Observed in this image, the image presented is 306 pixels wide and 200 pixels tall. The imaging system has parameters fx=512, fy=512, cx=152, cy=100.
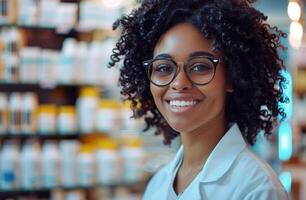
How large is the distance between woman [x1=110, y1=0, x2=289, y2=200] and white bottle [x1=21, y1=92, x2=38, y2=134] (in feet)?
6.82

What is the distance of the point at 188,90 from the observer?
1340mm

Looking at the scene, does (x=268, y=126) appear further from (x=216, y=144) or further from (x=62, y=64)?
(x=62, y=64)

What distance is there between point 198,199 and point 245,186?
0.13 m

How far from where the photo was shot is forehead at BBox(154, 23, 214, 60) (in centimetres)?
135

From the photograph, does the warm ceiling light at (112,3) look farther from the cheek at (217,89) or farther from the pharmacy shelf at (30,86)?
the cheek at (217,89)

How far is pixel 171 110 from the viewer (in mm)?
1391

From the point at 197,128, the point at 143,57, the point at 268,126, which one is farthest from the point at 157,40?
the point at 268,126

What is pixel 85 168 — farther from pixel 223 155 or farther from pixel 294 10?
pixel 294 10

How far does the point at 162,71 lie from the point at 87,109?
7.44 ft

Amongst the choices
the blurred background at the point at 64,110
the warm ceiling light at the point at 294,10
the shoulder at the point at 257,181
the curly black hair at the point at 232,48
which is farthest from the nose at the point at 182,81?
the warm ceiling light at the point at 294,10

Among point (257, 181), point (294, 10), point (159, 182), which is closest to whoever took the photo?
point (257, 181)

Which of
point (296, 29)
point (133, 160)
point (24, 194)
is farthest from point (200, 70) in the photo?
point (296, 29)

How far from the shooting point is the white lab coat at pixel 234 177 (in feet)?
4.13

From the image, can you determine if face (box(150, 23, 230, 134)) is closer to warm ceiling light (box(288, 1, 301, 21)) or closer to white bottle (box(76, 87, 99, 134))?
white bottle (box(76, 87, 99, 134))
